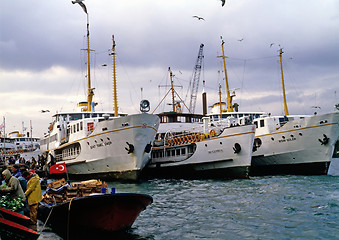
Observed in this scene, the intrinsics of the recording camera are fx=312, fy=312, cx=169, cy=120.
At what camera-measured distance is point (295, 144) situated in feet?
87.0

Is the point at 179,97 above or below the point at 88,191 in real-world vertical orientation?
above

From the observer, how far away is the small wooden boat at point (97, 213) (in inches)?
343

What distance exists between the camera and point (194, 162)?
25.4 m

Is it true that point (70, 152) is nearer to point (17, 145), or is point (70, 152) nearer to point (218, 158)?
point (218, 158)

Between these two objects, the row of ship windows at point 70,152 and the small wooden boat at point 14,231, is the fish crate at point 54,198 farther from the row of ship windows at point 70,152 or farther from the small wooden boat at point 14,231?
the row of ship windows at point 70,152

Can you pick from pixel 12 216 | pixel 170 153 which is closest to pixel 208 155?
pixel 170 153

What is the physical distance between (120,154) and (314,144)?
1579 cm

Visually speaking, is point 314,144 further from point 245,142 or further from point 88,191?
point 88,191

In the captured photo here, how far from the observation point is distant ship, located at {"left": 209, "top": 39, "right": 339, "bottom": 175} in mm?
24953

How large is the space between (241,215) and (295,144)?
16962mm

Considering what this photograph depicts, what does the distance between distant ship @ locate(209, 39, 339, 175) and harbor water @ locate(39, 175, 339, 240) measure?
8465mm

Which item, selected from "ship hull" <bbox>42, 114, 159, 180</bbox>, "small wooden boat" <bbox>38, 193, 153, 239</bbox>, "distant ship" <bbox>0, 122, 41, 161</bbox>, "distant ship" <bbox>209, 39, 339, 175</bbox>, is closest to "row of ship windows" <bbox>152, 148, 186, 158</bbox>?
"ship hull" <bbox>42, 114, 159, 180</bbox>

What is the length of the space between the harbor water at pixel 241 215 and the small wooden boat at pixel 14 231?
220cm

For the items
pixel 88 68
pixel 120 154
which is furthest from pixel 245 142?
pixel 88 68
